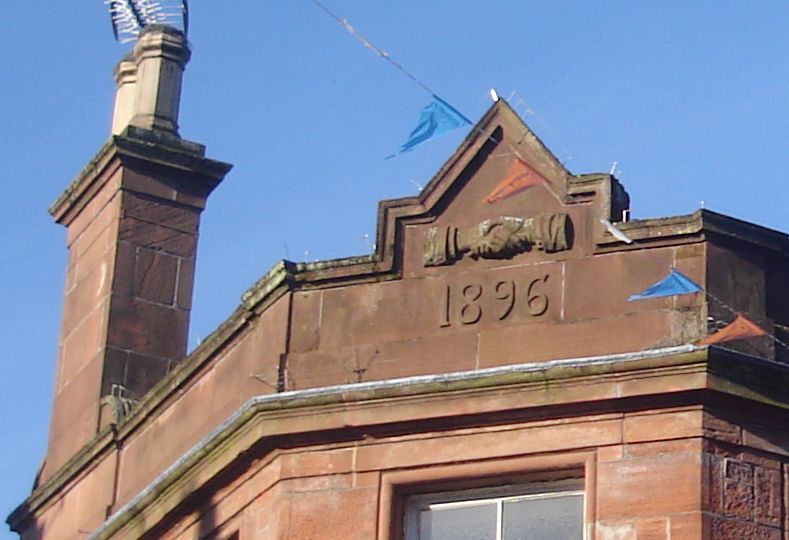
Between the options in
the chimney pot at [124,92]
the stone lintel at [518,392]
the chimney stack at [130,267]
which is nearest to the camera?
the stone lintel at [518,392]

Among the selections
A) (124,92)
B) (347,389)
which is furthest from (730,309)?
(124,92)

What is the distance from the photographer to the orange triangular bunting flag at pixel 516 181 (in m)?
17.5

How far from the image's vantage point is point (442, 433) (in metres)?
16.9

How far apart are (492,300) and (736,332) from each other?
1651mm

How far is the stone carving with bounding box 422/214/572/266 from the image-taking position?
17172 mm

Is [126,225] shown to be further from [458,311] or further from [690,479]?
[690,479]

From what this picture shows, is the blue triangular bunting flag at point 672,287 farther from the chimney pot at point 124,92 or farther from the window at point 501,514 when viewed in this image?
the chimney pot at point 124,92

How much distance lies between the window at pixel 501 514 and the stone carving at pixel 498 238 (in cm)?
156

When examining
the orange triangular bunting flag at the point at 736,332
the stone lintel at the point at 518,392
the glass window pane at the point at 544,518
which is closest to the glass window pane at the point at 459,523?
the glass window pane at the point at 544,518

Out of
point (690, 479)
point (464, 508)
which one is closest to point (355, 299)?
point (464, 508)

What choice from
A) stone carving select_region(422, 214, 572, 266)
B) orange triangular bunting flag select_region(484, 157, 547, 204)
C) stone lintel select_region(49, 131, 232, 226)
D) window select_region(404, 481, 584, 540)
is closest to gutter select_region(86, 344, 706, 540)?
window select_region(404, 481, 584, 540)

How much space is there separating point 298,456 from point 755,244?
3.21 meters

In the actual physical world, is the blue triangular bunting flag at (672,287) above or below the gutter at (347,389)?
above

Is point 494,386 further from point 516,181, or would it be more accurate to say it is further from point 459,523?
point 516,181
